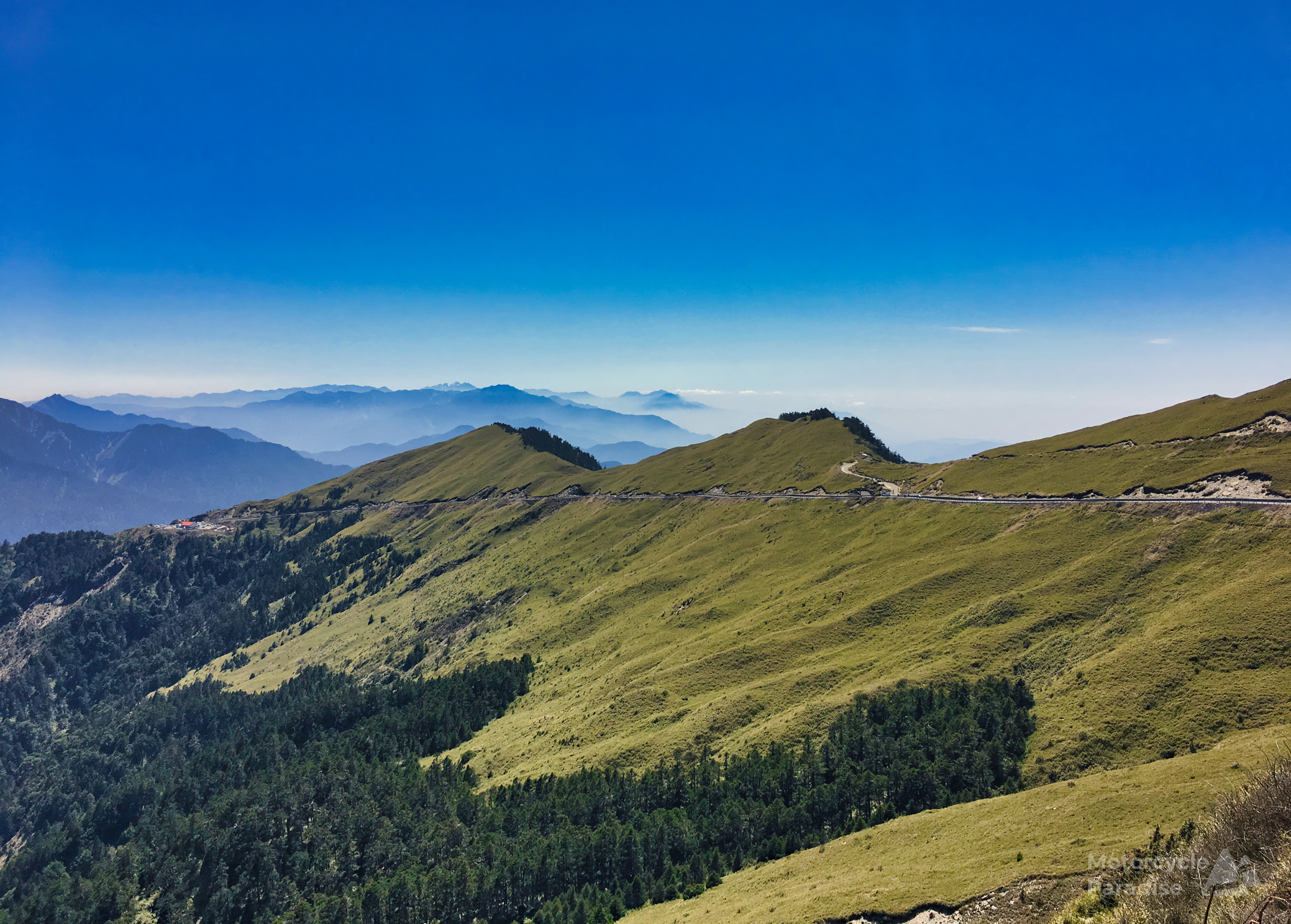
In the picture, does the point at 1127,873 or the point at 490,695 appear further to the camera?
the point at 490,695

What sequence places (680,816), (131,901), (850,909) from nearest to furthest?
(850,909), (680,816), (131,901)

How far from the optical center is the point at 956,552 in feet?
508

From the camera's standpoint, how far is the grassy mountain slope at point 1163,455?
444 feet

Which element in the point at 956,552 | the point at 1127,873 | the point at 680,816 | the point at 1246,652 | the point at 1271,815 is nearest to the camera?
the point at 1271,815

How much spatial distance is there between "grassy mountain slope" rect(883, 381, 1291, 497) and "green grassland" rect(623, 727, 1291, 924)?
80.7m

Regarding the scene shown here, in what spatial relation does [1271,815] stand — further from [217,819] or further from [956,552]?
[217,819]

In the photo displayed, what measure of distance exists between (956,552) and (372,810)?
14679 centimetres

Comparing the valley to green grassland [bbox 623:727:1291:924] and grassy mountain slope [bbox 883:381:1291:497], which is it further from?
grassy mountain slope [bbox 883:381:1291:497]

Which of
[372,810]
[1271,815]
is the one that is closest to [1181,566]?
[1271,815]

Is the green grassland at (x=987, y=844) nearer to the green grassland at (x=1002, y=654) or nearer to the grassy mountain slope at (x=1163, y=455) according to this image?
the green grassland at (x=1002, y=654)

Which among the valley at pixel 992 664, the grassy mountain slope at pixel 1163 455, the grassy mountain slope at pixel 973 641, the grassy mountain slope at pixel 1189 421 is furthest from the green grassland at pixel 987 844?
the grassy mountain slope at pixel 1189 421

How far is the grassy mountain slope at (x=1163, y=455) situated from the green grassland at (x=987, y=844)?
80744 mm

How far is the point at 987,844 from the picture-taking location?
6206 centimetres

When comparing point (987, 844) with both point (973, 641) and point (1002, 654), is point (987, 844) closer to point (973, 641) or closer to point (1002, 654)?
point (1002, 654)
